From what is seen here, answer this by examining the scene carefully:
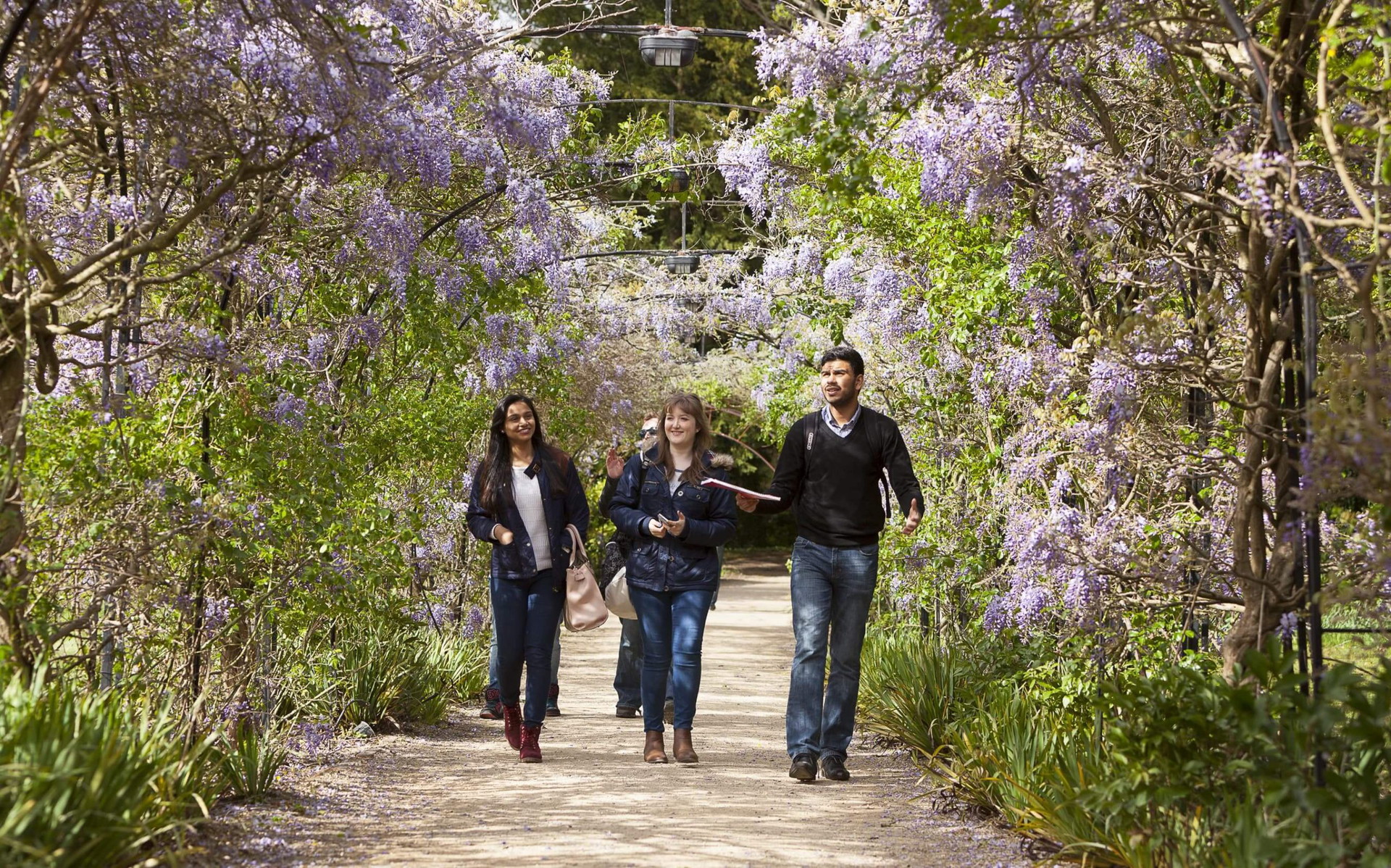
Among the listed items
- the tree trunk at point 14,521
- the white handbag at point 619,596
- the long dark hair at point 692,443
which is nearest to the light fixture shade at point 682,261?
the white handbag at point 619,596

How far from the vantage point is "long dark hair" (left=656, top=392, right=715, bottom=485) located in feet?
23.5

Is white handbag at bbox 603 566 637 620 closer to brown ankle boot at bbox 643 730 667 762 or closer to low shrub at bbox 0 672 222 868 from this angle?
brown ankle boot at bbox 643 730 667 762

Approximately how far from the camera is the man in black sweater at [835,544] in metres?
6.71

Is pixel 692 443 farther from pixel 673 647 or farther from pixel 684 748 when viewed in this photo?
pixel 684 748

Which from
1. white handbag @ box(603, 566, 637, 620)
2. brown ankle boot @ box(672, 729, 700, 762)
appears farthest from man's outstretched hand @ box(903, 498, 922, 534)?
white handbag @ box(603, 566, 637, 620)

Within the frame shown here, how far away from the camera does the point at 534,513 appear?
7.22 metres

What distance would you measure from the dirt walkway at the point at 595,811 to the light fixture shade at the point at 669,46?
5264mm

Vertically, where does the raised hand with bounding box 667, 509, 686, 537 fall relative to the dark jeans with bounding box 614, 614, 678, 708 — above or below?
above

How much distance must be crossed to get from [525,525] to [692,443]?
2.89ft

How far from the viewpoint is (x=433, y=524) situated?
9891mm

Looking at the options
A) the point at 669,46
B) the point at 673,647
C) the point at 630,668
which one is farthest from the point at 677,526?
the point at 669,46

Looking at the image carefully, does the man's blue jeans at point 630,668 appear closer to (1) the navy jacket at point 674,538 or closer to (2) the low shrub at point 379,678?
(2) the low shrub at point 379,678

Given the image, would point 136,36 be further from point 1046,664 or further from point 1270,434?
point 1046,664

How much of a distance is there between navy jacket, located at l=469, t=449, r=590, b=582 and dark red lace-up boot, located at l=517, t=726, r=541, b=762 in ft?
2.30
